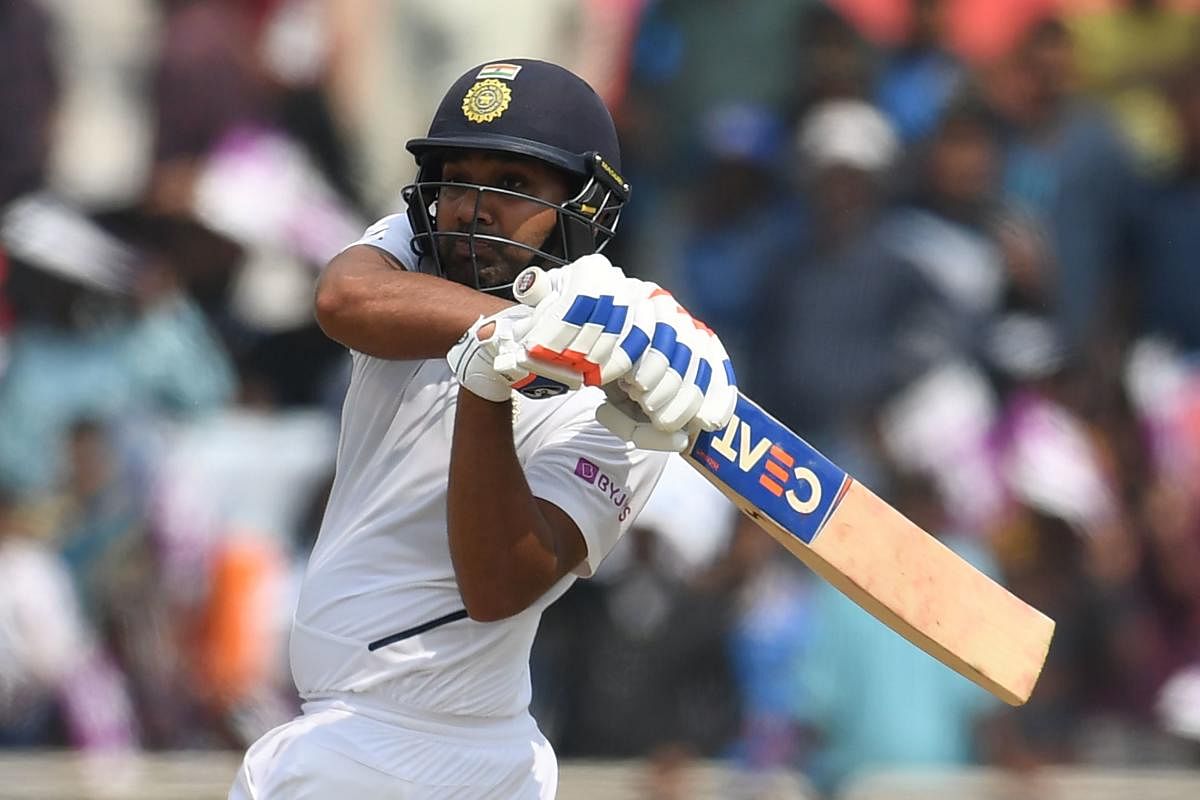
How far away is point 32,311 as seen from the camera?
6652mm

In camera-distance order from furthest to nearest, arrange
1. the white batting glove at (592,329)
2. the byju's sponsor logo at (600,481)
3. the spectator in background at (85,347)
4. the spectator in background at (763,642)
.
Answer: the spectator in background at (85,347), the spectator in background at (763,642), the byju's sponsor logo at (600,481), the white batting glove at (592,329)

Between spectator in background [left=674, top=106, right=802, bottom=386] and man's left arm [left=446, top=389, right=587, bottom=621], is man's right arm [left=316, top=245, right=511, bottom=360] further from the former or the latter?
spectator in background [left=674, top=106, right=802, bottom=386]

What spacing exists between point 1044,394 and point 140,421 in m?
3.03

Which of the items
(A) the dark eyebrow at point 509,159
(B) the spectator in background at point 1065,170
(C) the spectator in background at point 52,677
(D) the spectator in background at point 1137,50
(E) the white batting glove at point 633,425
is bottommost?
(C) the spectator in background at point 52,677

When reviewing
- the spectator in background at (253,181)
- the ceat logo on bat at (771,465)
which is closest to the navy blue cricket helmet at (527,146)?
the ceat logo on bat at (771,465)

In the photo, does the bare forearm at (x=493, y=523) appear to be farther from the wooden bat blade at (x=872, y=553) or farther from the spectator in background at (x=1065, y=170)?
the spectator in background at (x=1065, y=170)

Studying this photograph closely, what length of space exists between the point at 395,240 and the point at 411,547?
44 centimetres

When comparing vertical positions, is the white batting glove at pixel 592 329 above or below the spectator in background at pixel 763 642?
above

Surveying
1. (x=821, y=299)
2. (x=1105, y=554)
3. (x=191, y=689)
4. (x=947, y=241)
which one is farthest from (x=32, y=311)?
(x=1105, y=554)

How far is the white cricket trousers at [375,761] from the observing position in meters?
2.76

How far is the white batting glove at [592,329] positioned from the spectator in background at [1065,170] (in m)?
4.78

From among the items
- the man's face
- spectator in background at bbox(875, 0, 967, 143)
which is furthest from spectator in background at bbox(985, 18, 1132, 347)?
the man's face

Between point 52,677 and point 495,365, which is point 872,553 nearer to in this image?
point 495,365

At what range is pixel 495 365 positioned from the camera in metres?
2.43
